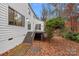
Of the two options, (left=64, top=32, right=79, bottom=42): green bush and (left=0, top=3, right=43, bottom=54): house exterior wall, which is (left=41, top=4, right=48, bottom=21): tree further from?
Answer: (left=64, top=32, right=79, bottom=42): green bush

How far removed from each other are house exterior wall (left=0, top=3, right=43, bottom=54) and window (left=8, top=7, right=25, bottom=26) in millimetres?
68

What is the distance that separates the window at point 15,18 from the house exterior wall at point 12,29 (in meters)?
0.07

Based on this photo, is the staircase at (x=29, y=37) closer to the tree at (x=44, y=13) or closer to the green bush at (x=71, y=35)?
the tree at (x=44, y=13)

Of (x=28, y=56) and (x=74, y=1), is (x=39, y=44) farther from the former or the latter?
(x=74, y=1)

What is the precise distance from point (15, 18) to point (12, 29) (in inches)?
10.3

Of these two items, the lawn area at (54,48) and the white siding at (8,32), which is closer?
the white siding at (8,32)

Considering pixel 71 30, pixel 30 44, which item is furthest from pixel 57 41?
pixel 30 44

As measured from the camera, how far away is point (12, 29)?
10.9ft

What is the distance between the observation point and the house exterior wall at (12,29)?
3133mm

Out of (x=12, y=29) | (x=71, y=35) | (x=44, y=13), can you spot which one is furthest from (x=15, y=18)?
(x=71, y=35)

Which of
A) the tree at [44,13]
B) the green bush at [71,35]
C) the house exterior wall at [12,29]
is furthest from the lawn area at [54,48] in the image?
the tree at [44,13]

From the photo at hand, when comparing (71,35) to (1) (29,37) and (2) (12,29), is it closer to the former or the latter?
(1) (29,37)

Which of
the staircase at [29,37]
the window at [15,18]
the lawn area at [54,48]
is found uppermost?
the window at [15,18]

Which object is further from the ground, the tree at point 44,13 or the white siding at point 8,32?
the tree at point 44,13
